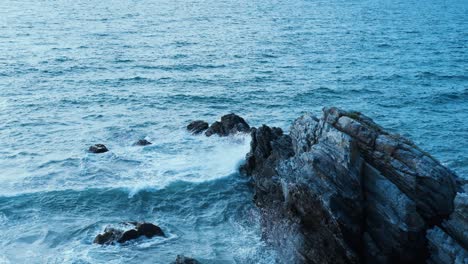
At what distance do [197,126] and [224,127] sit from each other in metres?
2.65

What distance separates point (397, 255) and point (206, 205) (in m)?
13.4

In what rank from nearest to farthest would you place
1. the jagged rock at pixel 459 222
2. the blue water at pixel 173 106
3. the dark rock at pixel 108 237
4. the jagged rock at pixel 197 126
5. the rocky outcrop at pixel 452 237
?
the rocky outcrop at pixel 452 237
the jagged rock at pixel 459 222
the dark rock at pixel 108 237
the blue water at pixel 173 106
the jagged rock at pixel 197 126

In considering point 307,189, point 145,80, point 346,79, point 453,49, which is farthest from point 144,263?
point 453,49

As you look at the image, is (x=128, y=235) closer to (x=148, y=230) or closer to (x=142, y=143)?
(x=148, y=230)

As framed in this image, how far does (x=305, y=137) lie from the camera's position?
3042 centimetres

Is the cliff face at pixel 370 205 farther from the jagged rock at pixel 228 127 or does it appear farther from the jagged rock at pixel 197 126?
the jagged rock at pixel 197 126

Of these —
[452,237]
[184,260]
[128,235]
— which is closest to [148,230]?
[128,235]

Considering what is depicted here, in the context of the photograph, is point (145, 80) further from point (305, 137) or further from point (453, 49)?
point (453, 49)

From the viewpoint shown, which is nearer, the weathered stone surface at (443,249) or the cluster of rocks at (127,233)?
the weathered stone surface at (443,249)

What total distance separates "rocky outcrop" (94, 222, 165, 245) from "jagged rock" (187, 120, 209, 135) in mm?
16863

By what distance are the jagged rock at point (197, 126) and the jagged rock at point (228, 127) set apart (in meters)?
0.86

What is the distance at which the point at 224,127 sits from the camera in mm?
44656

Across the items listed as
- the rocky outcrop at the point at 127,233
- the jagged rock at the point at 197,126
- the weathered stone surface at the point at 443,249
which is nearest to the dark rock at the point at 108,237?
the rocky outcrop at the point at 127,233

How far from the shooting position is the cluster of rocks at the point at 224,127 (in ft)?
145
